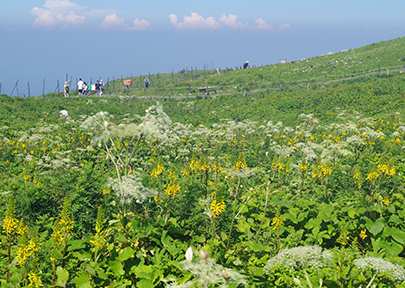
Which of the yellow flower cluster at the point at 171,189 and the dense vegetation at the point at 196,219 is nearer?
the dense vegetation at the point at 196,219

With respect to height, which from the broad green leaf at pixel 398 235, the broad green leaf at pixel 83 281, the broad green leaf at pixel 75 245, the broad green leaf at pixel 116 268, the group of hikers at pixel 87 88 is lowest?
the broad green leaf at pixel 398 235

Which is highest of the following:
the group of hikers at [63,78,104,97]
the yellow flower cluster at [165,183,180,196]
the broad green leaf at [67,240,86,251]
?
the group of hikers at [63,78,104,97]

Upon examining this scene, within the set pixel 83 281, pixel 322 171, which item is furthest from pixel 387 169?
pixel 83 281

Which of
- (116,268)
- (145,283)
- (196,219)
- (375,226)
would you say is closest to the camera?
(145,283)

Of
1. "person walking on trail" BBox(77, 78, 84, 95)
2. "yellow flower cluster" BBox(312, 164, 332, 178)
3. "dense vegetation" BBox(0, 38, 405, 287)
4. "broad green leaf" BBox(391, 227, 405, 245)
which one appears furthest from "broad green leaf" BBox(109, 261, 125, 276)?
"person walking on trail" BBox(77, 78, 84, 95)

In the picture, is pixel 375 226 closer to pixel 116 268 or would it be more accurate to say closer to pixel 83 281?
pixel 116 268

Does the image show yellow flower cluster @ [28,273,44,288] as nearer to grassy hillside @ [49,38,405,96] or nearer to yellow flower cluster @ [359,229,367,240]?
yellow flower cluster @ [359,229,367,240]

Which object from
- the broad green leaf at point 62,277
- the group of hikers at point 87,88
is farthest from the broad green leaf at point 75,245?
the group of hikers at point 87,88

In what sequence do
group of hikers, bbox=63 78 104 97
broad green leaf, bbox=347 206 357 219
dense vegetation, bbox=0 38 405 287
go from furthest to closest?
group of hikers, bbox=63 78 104 97, broad green leaf, bbox=347 206 357 219, dense vegetation, bbox=0 38 405 287

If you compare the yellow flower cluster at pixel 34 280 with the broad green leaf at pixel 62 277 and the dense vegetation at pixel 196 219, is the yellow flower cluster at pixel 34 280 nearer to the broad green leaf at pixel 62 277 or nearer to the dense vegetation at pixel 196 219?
the dense vegetation at pixel 196 219

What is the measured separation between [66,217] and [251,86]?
1367 inches

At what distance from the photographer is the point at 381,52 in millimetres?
41094

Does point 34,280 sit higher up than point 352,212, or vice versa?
point 34,280

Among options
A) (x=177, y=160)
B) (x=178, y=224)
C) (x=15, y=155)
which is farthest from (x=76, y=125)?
(x=178, y=224)
